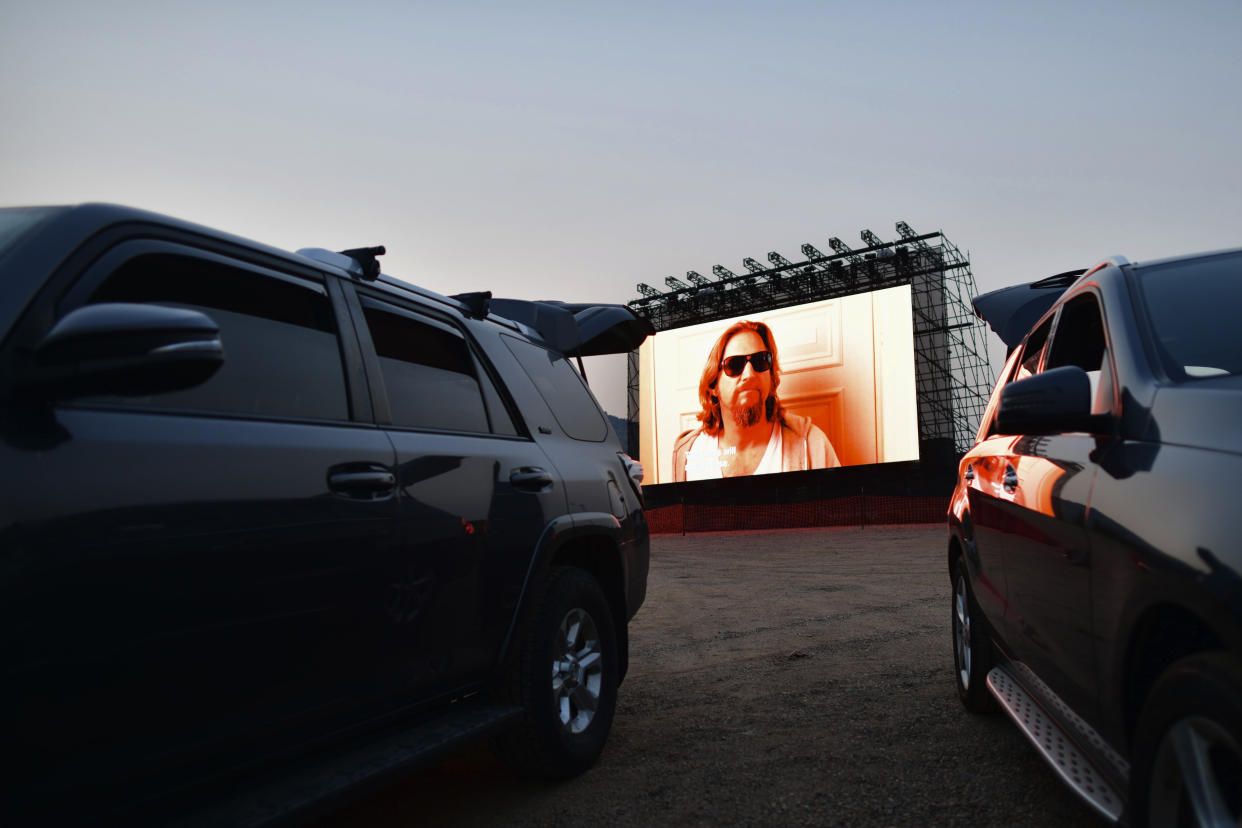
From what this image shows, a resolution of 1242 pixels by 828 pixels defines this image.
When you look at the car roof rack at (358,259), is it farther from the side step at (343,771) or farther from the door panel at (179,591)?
the side step at (343,771)

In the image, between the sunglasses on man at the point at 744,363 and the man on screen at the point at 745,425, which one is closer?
the man on screen at the point at 745,425

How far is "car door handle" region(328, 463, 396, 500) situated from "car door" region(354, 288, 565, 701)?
0.09 meters

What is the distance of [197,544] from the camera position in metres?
2.06

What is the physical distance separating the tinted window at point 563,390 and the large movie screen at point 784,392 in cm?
2416

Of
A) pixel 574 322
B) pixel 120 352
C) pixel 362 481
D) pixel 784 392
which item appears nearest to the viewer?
pixel 120 352

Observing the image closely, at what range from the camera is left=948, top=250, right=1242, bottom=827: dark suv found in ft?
5.49

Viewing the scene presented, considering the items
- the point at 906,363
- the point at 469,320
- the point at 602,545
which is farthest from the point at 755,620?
the point at 906,363

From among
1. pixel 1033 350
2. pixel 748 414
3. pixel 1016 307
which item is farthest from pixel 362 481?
pixel 748 414

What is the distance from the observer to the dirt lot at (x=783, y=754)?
3.33m

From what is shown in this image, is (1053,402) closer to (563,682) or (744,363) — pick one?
(563,682)

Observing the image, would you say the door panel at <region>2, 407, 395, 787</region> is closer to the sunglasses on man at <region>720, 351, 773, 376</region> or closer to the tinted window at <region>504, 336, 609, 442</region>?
the tinted window at <region>504, 336, 609, 442</region>

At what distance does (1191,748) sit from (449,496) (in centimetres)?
212

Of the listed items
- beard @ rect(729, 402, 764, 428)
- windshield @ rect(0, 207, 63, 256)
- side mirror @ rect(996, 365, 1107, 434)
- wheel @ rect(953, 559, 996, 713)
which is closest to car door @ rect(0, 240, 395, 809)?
windshield @ rect(0, 207, 63, 256)

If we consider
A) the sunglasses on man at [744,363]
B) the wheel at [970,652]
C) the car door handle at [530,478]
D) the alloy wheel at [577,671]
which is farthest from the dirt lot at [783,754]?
the sunglasses on man at [744,363]
